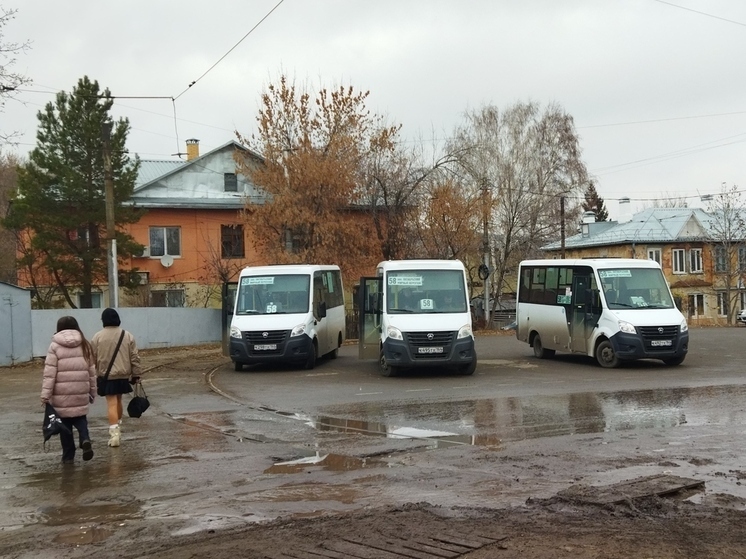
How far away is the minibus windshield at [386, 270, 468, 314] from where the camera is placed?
64.8 feet

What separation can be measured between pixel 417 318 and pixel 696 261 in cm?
5514

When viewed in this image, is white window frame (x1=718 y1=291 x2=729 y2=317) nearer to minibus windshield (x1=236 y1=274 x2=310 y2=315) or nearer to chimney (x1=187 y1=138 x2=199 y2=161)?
chimney (x1=187 y1=138 x2=199 y2=161)

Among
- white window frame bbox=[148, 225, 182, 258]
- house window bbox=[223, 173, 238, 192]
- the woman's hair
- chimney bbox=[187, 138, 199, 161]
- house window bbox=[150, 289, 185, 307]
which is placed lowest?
the woman's hair

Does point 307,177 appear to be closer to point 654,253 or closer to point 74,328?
point 74,328

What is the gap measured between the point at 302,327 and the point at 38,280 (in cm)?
2205

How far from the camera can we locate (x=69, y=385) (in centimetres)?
992

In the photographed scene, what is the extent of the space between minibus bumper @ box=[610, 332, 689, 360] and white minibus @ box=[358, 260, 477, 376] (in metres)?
3.20

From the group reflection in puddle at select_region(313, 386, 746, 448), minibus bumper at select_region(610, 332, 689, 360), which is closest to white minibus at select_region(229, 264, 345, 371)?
reflection in puddle at select_region(313, 386, 746, 448)

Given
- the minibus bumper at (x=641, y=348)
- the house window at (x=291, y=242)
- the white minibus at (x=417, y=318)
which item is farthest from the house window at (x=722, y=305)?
the white minibus at (x=417, y=318)

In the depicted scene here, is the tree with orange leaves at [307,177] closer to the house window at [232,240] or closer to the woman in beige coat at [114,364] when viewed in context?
the house window at [232,240]

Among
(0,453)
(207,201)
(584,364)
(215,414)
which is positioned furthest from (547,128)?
(0,453)

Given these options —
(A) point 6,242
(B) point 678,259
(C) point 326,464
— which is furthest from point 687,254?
(C) point 326,464

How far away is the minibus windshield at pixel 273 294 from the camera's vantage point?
861 inches

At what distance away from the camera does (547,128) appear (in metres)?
51.3
